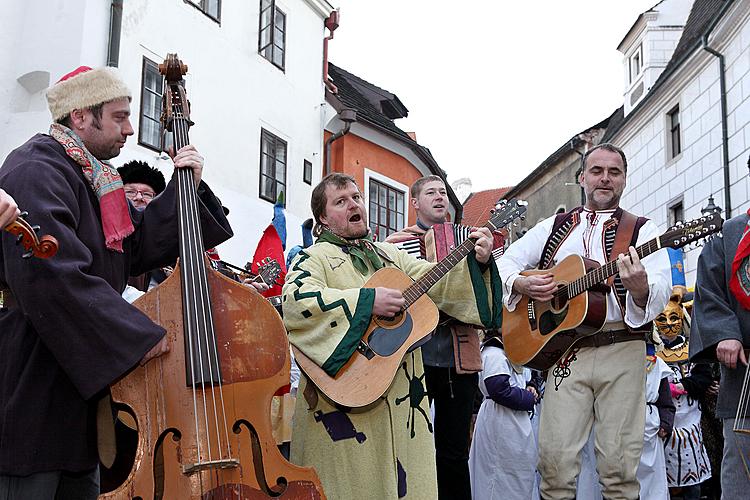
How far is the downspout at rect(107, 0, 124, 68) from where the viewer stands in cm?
1234

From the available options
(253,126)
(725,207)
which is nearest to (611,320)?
(253,126)

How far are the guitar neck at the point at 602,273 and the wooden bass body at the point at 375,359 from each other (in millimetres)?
1032

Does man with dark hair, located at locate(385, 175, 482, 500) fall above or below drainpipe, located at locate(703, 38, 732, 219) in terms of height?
below

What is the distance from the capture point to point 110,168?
3420mm

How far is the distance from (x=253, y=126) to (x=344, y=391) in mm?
12546

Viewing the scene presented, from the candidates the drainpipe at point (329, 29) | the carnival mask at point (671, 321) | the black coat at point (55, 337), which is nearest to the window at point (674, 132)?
the drainpipe at point (329, 29)

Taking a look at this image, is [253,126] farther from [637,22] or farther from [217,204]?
[637,22]

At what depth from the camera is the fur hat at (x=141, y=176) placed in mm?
5641

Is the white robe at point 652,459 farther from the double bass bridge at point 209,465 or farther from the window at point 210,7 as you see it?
the window at point 210,7

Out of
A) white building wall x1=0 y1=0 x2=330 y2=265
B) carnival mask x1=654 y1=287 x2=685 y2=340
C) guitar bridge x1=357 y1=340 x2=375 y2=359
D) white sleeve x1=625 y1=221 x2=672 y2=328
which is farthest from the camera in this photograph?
white building wall x1=0 y1=0 x2=330 y2=265

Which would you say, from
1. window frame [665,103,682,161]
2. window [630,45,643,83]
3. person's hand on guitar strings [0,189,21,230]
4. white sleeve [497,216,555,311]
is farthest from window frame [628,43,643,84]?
person's hand on guitar strings [0,189,21,230]

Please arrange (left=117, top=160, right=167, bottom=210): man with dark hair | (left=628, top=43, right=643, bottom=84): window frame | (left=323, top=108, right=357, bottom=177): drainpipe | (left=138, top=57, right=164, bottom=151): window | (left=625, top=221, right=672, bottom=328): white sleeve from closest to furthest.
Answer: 1. (left=625, top=221, right=672, bottom=328): white sleeve
2. (left=117, top=160, right=167, bottom=210): man with dark hair
3. (left=138, top=57, right=164, bottom=151): window
4. (left=323, top=108, right=357, bottom=177): drainpipe
5. (left=628, top=43, right=643, bottom=84): window frame

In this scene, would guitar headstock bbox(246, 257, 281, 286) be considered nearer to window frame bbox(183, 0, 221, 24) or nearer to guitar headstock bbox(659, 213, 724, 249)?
guitar headstock bbox(659, 213, 724, 249)

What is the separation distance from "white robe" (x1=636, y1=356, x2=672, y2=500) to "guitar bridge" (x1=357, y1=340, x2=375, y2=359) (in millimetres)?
3472
